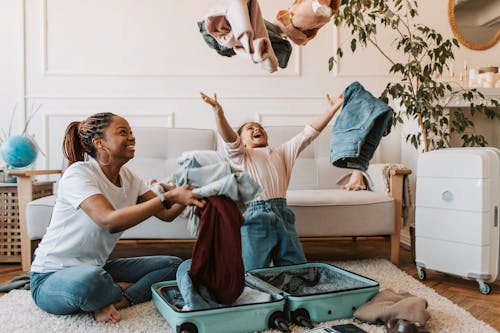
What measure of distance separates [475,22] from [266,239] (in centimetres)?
267

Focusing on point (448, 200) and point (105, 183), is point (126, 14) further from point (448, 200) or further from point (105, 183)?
point (448, 200)

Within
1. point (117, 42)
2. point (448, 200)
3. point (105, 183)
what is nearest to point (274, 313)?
point (105, 183)

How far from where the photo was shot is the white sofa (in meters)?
2.48

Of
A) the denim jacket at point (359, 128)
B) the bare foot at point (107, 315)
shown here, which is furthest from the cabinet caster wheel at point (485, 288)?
the bare foot at point (107, 315)

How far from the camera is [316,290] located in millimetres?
1937

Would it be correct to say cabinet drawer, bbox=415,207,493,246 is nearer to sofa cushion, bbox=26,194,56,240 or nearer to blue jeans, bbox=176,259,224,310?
blue jeans, bbox=176,259,224,310

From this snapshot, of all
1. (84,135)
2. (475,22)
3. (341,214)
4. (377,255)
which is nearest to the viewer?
(84,135)

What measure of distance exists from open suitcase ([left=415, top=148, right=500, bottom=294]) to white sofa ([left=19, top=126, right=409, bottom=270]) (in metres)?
0.25

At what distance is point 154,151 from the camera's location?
3023mm

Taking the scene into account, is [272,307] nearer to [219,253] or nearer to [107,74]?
[219,253]

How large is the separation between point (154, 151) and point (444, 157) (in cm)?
170

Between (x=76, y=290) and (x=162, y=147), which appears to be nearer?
(x=76, y=290)

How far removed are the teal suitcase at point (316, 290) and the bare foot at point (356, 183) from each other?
96 cm

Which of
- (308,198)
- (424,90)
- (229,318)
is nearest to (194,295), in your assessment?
(229,318)
